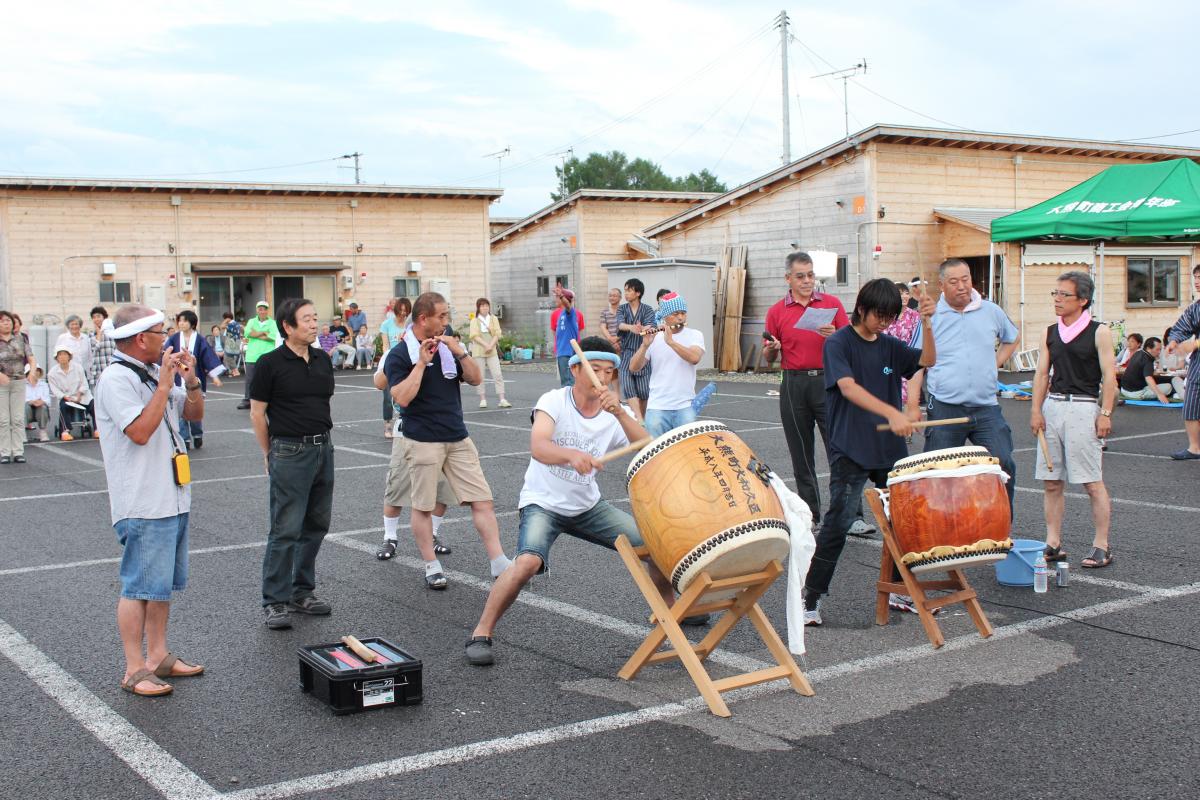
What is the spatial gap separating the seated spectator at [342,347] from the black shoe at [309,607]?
2519 centimetres

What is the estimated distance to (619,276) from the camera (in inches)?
1152

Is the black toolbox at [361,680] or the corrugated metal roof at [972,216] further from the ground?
the corrugated metal roof at [972,216]

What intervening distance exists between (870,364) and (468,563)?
3.18m

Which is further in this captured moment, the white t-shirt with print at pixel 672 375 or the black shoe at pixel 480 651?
the white t-shirt with print at pixel 672 375

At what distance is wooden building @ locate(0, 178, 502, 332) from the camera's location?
29797 mm

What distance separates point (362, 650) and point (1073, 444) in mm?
4543

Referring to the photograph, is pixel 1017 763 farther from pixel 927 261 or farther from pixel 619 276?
pixel 619 276

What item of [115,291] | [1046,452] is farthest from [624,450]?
[115,291]

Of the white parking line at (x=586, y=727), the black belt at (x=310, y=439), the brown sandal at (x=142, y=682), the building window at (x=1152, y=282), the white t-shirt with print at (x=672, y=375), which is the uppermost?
the building window at (x=1152, y=282)

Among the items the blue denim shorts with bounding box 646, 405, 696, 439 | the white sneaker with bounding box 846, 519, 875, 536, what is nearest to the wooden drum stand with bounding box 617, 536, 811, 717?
the white sneaker with bounding box 846, 519, 875, 536

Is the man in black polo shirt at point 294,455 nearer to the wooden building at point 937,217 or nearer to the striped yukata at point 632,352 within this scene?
the striped yukata at point 632,352

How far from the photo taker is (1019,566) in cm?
660

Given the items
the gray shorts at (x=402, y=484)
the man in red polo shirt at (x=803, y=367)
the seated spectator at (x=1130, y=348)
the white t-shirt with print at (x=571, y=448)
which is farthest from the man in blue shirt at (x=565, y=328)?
Answer: the white t-shirt with print at (x=571, y=448)

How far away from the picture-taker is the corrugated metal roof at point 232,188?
97.0 ft
